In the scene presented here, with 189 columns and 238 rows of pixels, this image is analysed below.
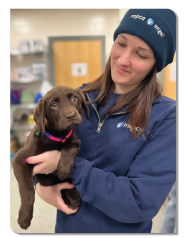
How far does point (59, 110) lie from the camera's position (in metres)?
0.69

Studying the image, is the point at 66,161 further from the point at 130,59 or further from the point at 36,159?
the point at 130,59

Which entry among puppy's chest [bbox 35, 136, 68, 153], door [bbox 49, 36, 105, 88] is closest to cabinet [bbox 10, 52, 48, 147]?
door [bbox 49, 36, 105, 88]

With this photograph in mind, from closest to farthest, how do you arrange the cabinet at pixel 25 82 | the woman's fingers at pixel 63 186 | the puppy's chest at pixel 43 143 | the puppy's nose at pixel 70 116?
the puppy's nose at pixel 70 116 < the puppy's chest at pixel 43 143 < the woman's fingers at pixel 63 186 < the cabinet at pixel 25 82

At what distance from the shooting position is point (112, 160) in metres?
0.76

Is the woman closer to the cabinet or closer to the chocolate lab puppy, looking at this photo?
the chocolate lab puppy

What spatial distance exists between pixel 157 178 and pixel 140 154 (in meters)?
0.11

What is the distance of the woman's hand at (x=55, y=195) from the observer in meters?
0.81

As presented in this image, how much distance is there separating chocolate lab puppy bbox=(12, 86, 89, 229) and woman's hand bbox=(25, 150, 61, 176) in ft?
0.10

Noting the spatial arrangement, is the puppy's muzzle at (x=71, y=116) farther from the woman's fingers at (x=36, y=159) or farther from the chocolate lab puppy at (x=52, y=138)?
the woman's fingers at (x=36, y=159)

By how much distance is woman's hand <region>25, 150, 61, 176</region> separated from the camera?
68 centimetres

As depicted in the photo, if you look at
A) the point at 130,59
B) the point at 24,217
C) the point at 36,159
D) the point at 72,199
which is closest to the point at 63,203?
the point at 72,199

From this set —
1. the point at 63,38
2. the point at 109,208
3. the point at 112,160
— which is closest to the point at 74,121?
the point at 112,160

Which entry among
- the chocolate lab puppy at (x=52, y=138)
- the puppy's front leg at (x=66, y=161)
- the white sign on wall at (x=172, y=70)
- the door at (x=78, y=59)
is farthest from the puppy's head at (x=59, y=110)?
the white sign on wall at (x=172, y=70)

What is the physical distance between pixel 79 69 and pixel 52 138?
46cm
